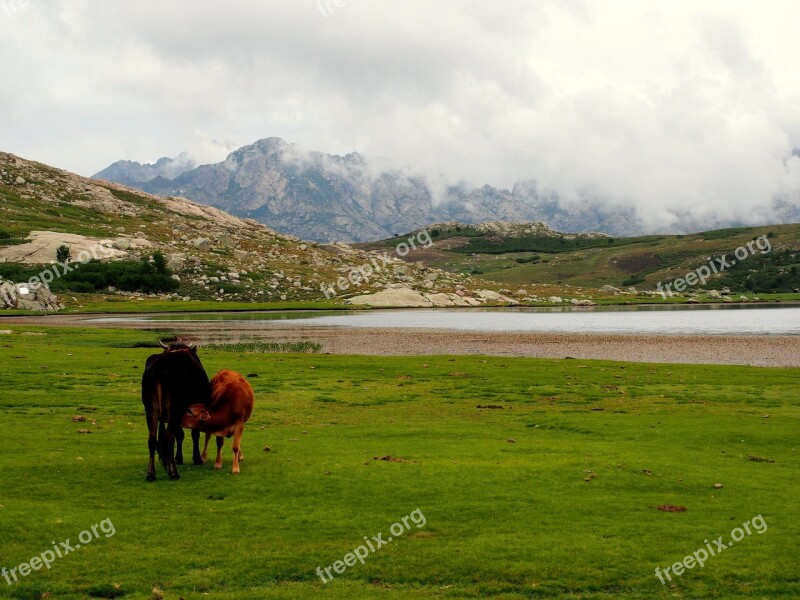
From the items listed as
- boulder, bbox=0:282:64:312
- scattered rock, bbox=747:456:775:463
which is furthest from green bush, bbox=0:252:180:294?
scattered rock, bbox=747:456:775:463

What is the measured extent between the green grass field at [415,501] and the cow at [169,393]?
0.88 m

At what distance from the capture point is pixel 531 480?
17328 millimetres

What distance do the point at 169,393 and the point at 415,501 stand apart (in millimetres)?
6440

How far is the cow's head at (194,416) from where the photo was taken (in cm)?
1722

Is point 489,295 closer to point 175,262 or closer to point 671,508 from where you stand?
point 175,262

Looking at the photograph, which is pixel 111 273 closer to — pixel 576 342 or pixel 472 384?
pixel 576 342

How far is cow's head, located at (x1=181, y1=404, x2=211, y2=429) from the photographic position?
56.5ft

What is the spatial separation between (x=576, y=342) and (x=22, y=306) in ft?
309

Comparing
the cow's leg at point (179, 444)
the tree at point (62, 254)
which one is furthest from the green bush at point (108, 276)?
the cow's leg at point (179, 444)

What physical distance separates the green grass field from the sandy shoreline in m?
29.0

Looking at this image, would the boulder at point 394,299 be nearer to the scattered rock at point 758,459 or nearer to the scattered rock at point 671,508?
the scattered rock at point 758,459

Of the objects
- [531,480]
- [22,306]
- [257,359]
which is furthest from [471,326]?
[531,480]

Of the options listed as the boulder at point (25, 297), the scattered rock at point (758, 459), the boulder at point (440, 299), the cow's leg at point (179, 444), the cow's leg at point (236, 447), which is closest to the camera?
the cow's leg at point (236, 447)

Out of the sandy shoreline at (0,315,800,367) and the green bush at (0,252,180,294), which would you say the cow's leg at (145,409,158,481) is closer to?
the sandy shoreline at (0,315,800,367)
